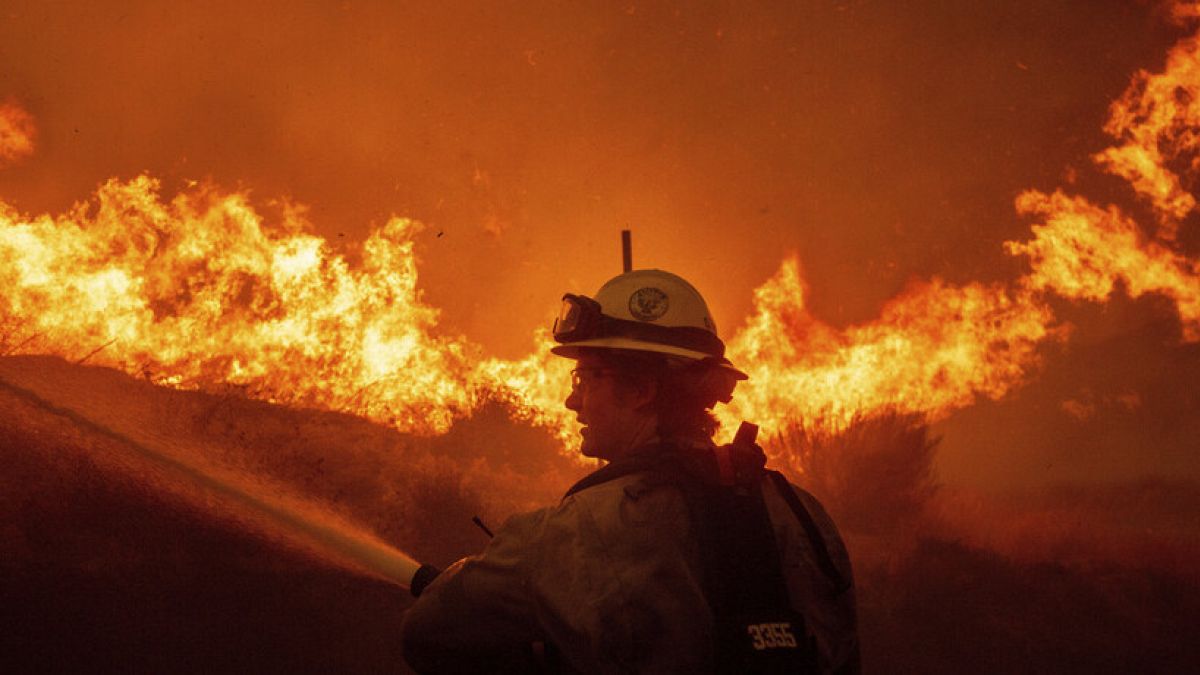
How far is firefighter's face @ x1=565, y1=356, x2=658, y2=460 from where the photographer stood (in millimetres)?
2727

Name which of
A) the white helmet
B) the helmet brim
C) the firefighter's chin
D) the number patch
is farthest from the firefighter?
the white helmet

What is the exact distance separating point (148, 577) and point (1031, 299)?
20.5 m

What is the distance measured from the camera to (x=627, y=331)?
9.89ft

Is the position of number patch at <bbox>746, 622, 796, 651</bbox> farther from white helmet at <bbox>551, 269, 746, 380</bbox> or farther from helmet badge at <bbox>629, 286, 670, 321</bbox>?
helmet badge at <bbox>629, 286, 670, 321</bbox>

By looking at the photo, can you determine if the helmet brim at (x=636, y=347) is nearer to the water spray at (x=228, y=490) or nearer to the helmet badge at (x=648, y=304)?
the helmet badge at (x=648, y=304)

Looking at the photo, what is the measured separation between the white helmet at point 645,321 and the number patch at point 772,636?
1.27 metres

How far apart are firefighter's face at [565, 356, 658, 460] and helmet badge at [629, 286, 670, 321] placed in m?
0.32

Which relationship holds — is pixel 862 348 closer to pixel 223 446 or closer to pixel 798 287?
pixel 798 287

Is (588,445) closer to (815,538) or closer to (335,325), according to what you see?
(815,538)

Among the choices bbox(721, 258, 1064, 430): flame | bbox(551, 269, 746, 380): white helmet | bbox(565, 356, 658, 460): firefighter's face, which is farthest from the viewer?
bbox(721, 258, 1064, 430): flame

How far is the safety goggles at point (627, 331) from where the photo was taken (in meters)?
3.00

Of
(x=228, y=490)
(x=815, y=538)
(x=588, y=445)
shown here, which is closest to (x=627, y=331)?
(x=588, y=445)

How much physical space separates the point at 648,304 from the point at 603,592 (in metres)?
1.54

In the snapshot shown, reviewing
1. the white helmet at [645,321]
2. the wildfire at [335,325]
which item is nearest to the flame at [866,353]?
the wildfire at [335,325]
